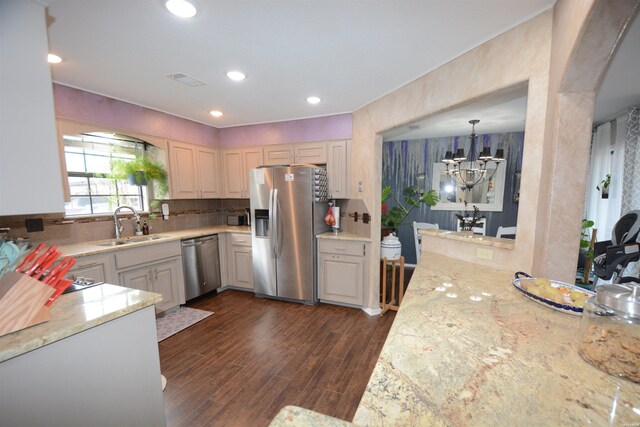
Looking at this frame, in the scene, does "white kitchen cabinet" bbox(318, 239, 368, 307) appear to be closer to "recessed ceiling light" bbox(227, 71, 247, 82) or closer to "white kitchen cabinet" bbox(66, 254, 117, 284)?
"recessed ceiling light" bbox(227, 71, 247, 82)

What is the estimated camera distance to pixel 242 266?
3705mm

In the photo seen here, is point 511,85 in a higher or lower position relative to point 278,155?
higher

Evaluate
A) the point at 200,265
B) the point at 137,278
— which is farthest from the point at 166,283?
the point at 200,265

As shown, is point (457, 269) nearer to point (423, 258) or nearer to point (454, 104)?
point (423, 258)

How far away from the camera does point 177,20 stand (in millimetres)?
1504

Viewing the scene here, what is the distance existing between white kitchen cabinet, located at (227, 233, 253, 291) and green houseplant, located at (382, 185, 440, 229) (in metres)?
2.44

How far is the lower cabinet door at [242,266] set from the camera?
366cm

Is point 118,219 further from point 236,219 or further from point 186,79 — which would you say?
point 186,79

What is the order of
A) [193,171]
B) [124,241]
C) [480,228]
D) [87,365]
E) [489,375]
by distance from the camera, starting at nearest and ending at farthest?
[489,375] < [87,365] < [124,241] < [193,171] < [480,228]

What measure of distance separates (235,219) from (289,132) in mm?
1659

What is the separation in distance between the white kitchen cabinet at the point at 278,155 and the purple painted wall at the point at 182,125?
3.3 inches

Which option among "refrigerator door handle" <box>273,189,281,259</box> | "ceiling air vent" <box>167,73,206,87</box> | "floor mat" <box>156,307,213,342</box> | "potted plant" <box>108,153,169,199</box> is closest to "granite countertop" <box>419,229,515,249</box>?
"refrigerator door handle" <box>273,189,281,259</box>

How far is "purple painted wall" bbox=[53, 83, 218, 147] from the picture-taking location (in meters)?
2.45

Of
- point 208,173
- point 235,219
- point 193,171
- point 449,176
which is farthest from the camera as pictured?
point 449,176
